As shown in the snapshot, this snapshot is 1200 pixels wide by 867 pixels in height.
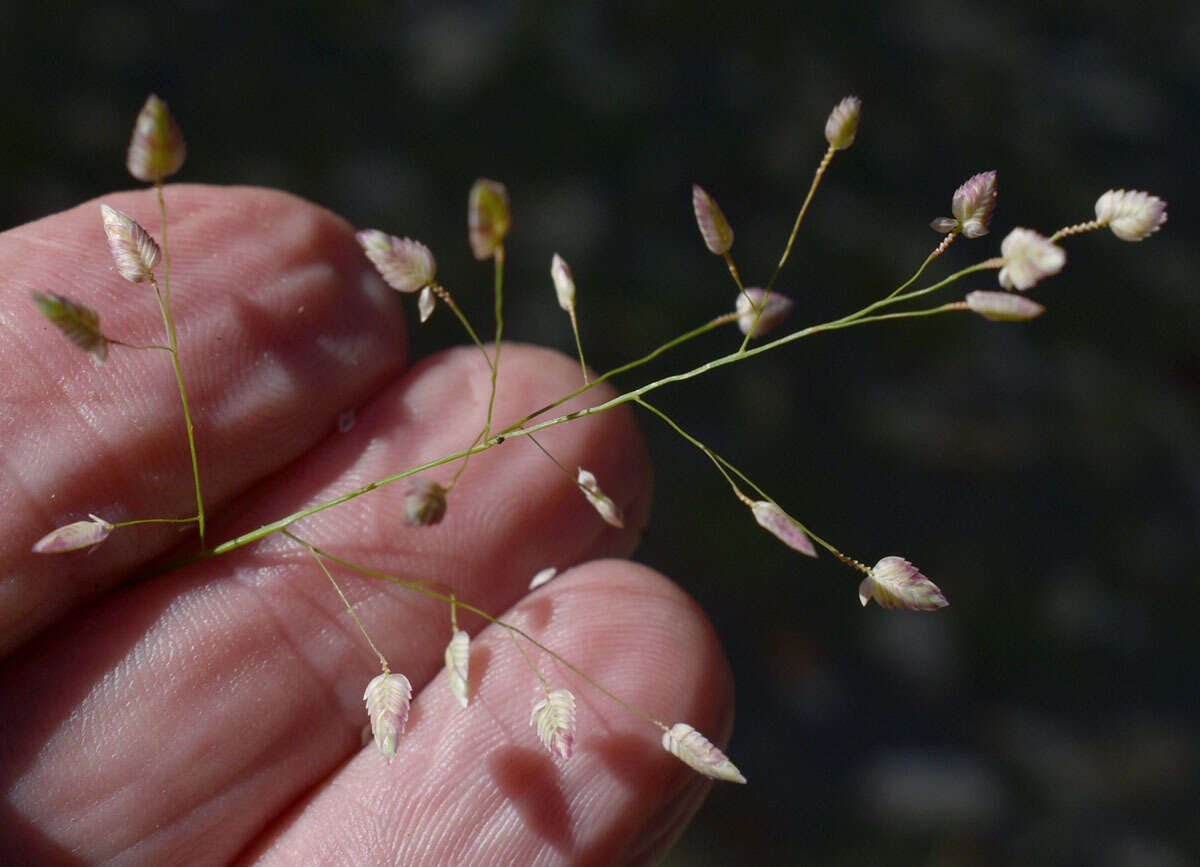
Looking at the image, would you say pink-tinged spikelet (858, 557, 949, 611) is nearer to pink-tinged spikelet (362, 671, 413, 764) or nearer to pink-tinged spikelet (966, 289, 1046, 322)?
pink-tinged spikelet (966, 289, 1046, 322)

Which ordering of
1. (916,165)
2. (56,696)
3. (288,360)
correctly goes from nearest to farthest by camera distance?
1. (56,696)
2. (288,360)
3. (916,165)

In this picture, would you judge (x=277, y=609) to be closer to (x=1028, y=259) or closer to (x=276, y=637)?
(x=276, y=637)

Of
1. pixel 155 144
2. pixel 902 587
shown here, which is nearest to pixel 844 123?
pixel 902 587

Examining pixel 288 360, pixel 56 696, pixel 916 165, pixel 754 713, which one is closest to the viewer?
pixel 56 696

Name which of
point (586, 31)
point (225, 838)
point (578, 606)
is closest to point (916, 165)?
point (586, 31)

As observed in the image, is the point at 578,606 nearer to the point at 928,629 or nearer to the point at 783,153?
the point at 928,629

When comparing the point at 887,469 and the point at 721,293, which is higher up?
the point at 721,293

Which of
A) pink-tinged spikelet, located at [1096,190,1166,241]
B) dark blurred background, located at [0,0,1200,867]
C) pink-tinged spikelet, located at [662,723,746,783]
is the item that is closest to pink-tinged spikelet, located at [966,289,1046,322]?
pink-tinged spikelet, located at [1096,190,1166,241]
